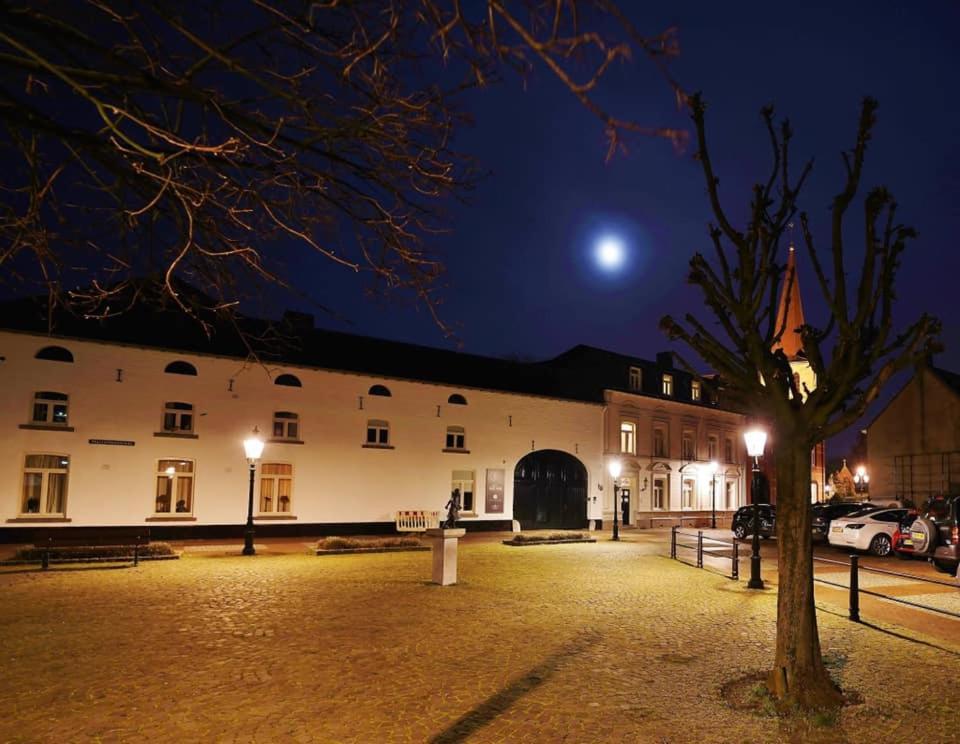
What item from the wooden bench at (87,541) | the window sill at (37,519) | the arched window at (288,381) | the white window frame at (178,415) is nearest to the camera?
the wooden bench at (87,541)

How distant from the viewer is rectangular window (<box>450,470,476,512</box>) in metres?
28.2

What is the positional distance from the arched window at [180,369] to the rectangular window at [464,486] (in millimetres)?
11300

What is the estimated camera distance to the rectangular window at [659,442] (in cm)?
3628

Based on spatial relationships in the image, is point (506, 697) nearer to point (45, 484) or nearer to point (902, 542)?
point (902, 542)

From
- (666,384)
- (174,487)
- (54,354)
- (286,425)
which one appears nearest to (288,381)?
(286,425)

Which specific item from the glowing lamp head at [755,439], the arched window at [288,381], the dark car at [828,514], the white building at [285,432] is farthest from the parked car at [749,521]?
the arched window at [288,381]

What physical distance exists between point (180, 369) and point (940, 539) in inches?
903

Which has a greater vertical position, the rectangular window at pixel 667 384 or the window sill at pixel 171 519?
the rectangular window at pixel 667 384

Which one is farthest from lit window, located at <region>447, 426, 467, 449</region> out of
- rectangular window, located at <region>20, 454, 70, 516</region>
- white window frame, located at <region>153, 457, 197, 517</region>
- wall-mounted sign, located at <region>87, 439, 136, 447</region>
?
rectangular window, located at <region>20, 454, 70, 516</region>

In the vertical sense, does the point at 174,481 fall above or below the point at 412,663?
above

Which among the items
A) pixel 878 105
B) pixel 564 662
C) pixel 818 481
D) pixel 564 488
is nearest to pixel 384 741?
pixel 564 662

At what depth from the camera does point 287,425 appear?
2416 centimetres

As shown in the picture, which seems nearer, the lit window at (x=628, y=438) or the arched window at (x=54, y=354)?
the arched window at (x=54, y=354)

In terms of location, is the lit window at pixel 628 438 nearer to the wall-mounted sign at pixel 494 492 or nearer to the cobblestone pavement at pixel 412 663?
the wall-mounted sign at pixel 494 492
